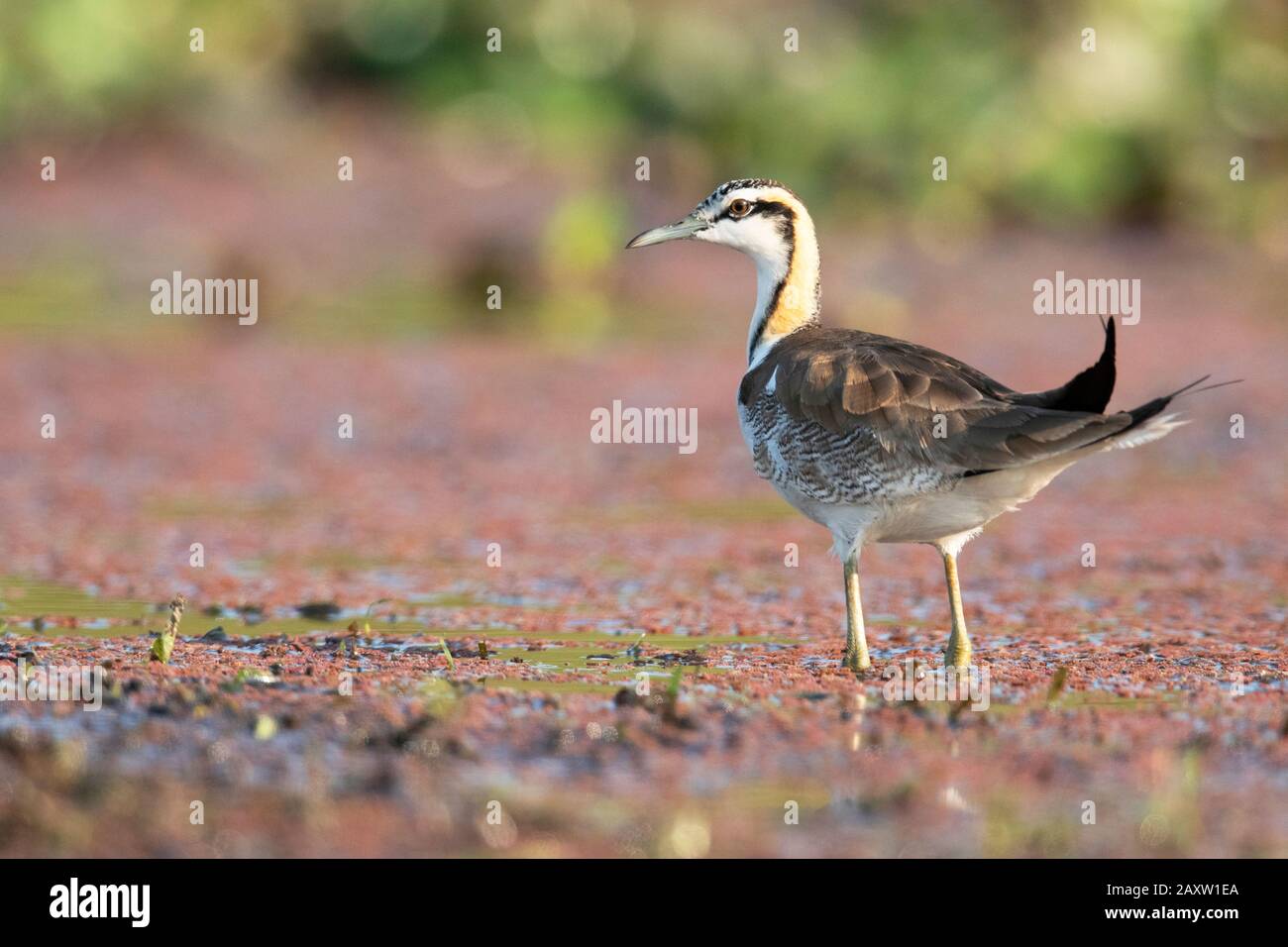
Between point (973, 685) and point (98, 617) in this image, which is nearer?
point (973, 685)

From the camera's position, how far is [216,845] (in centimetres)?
497

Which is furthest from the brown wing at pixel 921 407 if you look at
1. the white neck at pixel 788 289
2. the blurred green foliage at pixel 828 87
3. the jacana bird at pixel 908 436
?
the blurred green foliage at pixel 828 87

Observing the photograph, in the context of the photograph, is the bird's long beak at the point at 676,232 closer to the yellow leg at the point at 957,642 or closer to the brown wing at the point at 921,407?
the brown wing at the point at 921,407

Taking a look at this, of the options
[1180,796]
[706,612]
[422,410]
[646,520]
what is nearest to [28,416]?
[422,410]

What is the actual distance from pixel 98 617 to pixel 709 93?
12.5 meters

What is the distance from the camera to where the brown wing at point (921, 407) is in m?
6.76

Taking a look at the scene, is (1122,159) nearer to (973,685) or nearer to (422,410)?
(422,410)

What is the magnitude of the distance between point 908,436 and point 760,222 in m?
1.67

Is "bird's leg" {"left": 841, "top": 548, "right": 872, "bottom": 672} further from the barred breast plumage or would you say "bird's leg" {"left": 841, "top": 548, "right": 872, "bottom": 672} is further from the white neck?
the white neck

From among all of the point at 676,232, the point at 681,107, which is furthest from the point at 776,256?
the point at 681,107

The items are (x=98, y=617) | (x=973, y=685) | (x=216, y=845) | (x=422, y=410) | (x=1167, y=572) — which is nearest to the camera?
(x=216, y=845)

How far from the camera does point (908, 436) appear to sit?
7004 millimetres

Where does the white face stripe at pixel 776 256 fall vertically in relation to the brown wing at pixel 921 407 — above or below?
above

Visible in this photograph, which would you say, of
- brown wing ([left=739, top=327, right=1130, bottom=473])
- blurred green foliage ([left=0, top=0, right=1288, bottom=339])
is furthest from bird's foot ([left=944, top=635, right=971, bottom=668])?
blurred green foliage ([left=0, top=0, right=1288, bottom=339])
